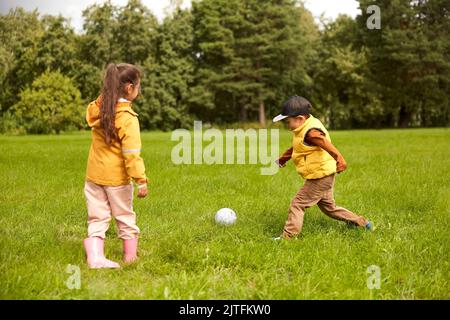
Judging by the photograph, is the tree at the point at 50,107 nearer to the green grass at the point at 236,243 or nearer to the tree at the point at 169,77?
the tree at the point at 169,77

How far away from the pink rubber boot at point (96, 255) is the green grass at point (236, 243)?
5.5 inches

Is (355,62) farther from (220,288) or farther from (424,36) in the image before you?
(220,288)

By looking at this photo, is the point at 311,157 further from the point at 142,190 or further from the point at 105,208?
the point at 105,208

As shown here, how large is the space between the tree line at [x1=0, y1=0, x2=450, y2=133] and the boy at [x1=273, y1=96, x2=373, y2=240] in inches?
1389

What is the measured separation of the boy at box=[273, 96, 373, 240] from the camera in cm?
482

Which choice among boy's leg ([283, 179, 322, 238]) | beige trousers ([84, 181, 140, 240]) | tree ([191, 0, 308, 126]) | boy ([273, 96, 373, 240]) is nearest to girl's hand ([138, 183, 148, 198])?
beige trousers ([84, 181, 140, 240])

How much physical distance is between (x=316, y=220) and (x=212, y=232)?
1289 mm

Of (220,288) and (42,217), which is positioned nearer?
(220,288)

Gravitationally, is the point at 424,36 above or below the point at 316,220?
above

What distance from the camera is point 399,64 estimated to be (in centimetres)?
4038

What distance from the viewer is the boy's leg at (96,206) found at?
4.25m

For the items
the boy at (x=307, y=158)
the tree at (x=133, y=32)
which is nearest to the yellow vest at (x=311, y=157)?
the boy at (x=307, y=158)

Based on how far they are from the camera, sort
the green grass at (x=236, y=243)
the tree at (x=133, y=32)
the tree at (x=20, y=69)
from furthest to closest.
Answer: the tree at (x=133, y=32), the tree at (x=20, y=69), the green grass at (x=236, y=243)
